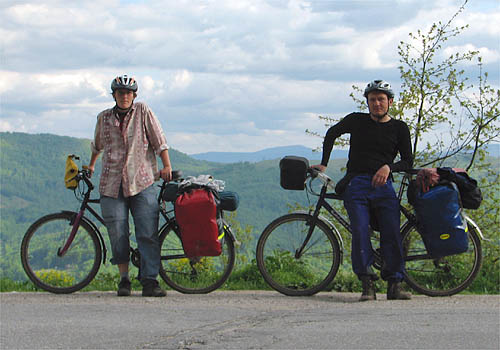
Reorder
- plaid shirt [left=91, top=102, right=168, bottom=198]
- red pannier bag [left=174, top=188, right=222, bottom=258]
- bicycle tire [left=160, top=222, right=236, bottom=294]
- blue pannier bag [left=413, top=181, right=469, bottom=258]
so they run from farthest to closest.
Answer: bicycle tire [left=160, top=222, right=236, bottom=294]
plaid shirt [left=91, top=102, right=168, bottom=198]
red pannier bag [left=174, top=188, right=222, bottom=258]
blue pannier bag [left=413, top=181, right=469, bottom=258]

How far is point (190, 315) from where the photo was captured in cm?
627

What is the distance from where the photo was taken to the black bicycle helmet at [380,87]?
6.95 metres

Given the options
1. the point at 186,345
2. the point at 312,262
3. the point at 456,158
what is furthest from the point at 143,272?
the point at 456,158

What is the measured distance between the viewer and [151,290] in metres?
7.39

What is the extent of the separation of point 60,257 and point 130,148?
1.62m

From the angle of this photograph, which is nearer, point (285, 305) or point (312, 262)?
point (285, 305)

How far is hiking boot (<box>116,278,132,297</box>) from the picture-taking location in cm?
748

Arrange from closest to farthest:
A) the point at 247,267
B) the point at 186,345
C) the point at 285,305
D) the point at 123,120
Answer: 1. the point at 186,345
2. the point at 285,305
3. the point at 123,120
4. the point at 247,267

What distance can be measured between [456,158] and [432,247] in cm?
419

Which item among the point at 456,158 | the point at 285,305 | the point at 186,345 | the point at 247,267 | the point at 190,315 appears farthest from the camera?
the point at 456,158

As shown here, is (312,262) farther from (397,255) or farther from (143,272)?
(143,272)

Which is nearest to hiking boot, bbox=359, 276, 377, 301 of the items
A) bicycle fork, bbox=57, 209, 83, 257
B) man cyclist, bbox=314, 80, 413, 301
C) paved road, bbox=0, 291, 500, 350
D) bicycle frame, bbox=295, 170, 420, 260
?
man cyclist, bbox=314, 80, 413, 301

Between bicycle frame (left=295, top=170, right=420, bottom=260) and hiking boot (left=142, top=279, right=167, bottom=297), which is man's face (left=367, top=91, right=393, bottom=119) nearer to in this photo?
bicycle frame (left=295, top=170, right=420, bottom=260)

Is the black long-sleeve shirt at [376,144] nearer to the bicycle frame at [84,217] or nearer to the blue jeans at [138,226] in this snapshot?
the blue jeans at [138,226]
